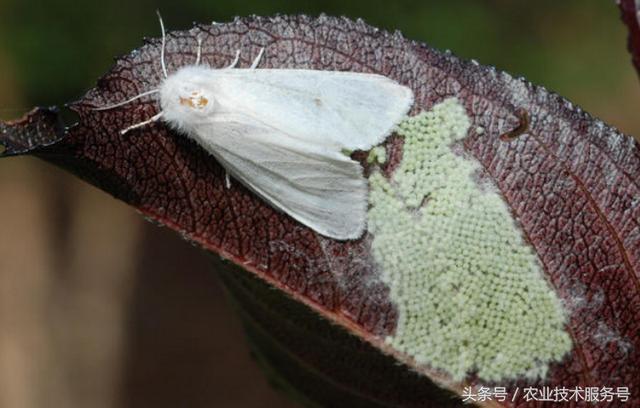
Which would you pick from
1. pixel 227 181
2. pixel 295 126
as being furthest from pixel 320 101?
pixel 227 181

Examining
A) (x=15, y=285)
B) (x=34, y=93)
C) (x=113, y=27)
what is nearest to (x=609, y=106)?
(x=113, y=27)

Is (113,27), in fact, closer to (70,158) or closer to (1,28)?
(1,28)

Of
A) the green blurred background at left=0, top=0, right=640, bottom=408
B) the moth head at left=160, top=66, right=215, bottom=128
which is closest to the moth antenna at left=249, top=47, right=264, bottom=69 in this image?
the moth head at left=160, top=66, right=215, bottom=128

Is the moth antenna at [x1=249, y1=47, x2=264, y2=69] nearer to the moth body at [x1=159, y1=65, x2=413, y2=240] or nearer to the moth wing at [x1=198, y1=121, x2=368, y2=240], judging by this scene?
the moth body at [x1=159, y1=65, x2=413, y2=240]

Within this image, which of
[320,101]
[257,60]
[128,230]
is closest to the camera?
[257,60]

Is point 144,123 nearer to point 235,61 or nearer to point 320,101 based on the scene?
point 235,61

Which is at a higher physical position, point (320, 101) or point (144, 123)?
point (320, 101)

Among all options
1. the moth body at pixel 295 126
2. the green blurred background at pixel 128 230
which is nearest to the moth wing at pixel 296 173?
the moth body at pixel 295 126

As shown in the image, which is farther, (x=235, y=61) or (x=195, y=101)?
(x=195, y=101)
